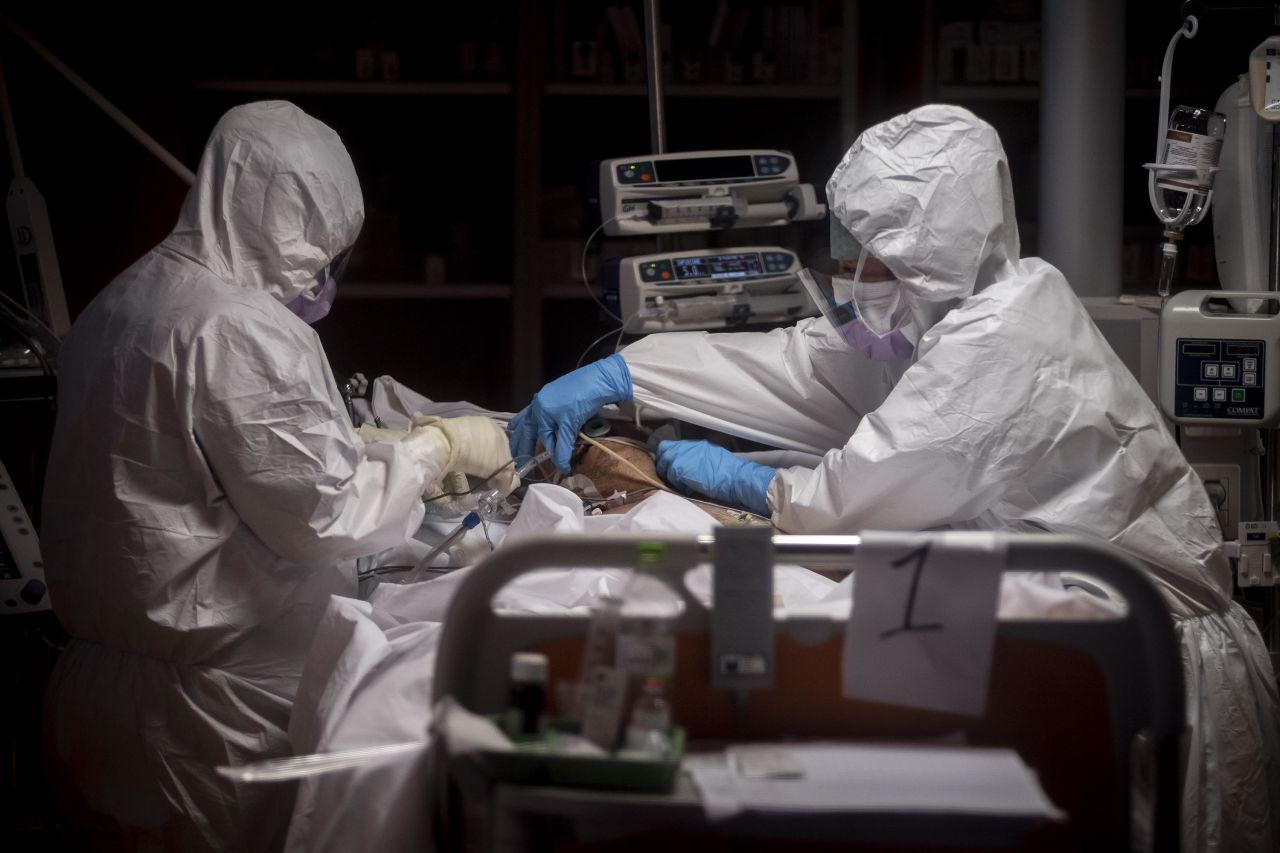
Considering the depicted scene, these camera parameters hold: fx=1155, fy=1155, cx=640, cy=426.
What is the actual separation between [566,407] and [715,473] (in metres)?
0.31

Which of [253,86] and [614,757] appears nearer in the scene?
[614,757]

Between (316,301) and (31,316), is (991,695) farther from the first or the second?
(31,316)

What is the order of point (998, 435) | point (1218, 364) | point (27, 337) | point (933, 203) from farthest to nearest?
point (27, 337) < point (1218, 364) < point (933, 203) < point (998, 435)

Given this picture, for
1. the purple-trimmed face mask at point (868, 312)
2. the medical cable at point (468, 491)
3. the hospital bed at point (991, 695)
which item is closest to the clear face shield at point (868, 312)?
the purple-trimmed face mask at point (868, 312)

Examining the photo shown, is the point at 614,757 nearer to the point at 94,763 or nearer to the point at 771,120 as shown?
the point at 94,763

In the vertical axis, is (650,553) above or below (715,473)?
above

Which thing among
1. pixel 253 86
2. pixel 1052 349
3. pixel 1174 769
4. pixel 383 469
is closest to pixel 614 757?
pixel 1174 769

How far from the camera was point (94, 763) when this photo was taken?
1659 mm

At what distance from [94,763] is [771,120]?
8.69 ft

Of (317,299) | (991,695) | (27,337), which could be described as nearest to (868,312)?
(317,299)

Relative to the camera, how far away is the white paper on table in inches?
34.6

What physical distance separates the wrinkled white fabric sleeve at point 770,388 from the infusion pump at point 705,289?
0.19 metres

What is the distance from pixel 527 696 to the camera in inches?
37.2

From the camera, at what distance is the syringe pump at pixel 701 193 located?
241 centimetres
